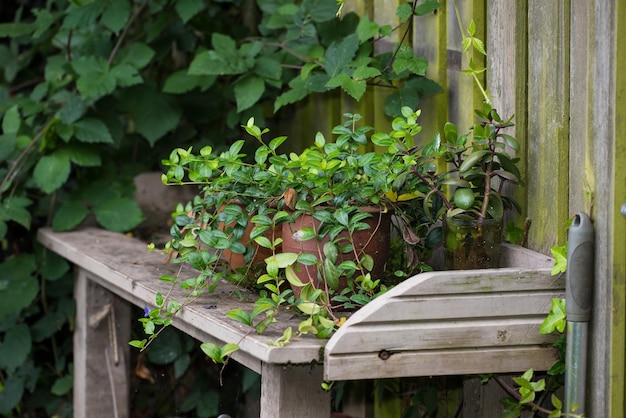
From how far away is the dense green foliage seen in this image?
246cm

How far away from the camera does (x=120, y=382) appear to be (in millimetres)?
2729

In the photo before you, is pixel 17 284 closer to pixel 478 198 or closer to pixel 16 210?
pixel 16 210

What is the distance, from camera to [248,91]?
2414 mm

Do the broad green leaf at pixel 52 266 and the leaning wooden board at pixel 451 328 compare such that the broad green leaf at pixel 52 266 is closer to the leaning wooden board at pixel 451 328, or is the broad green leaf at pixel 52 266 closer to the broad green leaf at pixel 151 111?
the broad green leaf at pixel 151 111

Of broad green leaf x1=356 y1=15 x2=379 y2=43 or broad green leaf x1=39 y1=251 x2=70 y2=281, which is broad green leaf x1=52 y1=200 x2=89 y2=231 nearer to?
broad green leaf x1=39 y1=251 x2=70 y2=281

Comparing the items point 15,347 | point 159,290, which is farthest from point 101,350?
point 159,290

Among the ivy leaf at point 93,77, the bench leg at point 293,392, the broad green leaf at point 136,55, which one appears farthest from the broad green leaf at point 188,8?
the bench leg at point 293,392

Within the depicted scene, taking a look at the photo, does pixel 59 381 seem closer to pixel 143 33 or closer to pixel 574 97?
pixel 143 33

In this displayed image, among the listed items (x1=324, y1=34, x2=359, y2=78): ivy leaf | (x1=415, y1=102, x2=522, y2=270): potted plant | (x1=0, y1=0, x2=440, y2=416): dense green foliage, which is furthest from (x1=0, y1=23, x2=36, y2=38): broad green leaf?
(x1=415, y1=102, x2=522, y2=270): potted plant

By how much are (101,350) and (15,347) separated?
293 millimetres

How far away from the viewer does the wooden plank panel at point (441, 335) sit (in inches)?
57.2

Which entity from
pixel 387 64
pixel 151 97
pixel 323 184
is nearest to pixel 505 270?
pixel 323 184

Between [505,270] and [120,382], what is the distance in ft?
5.07

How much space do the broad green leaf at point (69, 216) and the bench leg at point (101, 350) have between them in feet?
0.47
